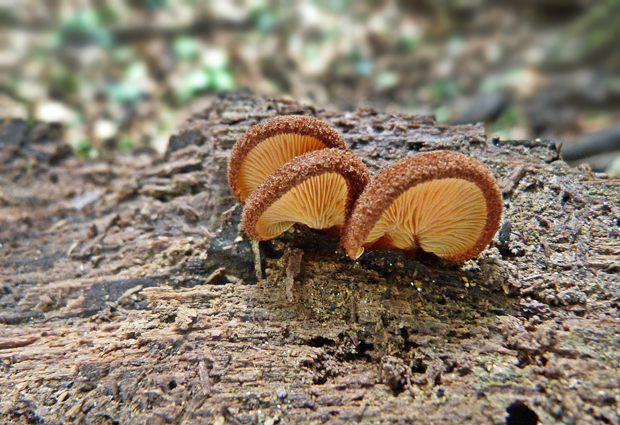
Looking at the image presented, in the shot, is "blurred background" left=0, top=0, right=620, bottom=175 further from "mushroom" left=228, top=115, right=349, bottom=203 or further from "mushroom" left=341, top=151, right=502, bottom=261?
"mushroom" left=341, top=151, right=502, bottom=261

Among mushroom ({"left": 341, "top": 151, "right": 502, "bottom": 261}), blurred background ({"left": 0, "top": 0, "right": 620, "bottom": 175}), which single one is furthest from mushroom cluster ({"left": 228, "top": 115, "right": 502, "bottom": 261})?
blurred background ({"left": 0, "top": 0, "right": 620, "bottom": 175})

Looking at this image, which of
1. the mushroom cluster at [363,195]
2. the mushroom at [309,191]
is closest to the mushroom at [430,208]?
the mushroom cluster at [363,195]

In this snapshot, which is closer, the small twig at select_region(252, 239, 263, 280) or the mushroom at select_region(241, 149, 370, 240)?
the mushroom at select_region(241, 149, 370, 240)

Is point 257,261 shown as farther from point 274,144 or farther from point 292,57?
point 292,57

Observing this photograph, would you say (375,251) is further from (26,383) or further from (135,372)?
(26,383)

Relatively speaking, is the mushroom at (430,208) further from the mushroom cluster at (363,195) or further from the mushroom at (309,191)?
the mushroom at (309,191)
